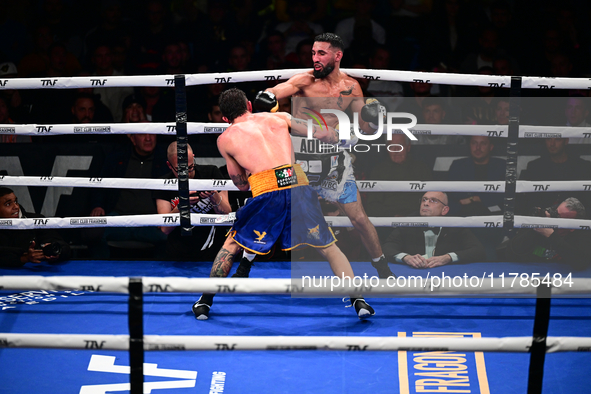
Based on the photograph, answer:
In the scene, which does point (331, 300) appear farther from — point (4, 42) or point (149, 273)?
point (4, 42)

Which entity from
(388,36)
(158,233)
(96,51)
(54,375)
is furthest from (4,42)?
(54,375)

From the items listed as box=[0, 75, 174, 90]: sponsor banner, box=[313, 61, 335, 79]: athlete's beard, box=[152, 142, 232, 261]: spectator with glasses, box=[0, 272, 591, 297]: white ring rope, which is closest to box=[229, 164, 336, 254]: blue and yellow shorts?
box=[313, 61, 335, 79]: athlete's beard

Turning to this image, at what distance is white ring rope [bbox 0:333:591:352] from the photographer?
6.59 ft

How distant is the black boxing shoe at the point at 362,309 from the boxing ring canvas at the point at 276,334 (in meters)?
0.05

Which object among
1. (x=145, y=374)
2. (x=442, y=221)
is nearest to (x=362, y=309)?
(x=442, y=221)

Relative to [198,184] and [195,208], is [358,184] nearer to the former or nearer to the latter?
[198,184]

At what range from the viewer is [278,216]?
11.7 ft

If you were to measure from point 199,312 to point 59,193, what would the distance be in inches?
77.6

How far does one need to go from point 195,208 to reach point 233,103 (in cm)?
115

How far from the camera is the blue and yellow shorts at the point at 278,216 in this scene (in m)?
3.55

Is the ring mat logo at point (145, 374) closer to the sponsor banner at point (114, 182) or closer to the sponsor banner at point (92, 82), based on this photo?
the sponsor banner at point (114, 182)

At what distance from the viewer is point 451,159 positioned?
477cm

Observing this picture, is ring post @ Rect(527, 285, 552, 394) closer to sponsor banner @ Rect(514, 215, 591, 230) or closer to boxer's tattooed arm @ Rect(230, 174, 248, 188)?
boxer's tattooed arm @ Rect(230, 174, 248, 188)

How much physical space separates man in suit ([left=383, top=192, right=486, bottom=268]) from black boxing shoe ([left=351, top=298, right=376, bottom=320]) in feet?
2.82
